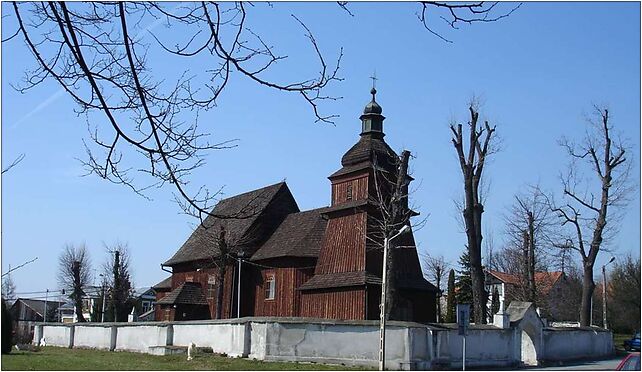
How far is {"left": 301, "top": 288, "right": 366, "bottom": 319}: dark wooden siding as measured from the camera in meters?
38.8

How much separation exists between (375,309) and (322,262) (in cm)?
480

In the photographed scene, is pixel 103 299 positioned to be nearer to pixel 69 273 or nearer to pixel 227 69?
Result: pixel 69 273

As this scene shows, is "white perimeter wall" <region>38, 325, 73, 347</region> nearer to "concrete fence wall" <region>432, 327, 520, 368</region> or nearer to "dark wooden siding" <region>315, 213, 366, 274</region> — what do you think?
"dark wooden siding" <region>315, 213, 366, 274</region>

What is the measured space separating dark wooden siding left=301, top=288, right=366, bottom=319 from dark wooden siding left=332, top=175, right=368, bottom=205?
5.16 metres

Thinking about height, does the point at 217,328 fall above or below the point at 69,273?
below

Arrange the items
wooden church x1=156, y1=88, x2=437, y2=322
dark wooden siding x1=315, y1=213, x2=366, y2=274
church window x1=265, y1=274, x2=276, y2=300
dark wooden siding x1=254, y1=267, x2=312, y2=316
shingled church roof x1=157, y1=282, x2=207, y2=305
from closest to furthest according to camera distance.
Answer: wooden church x1=156, y1=88, x2=437, y2=322
dark wooden siding x1=315, y1=213, x2=366, y2=274
dark wooden siding x1=254, y1=267, x2=312, y2=316
church window x1=265, y1=274, x2=276, y2=300
shingled church roof x1=157, y1=282, x2=207, y2=305

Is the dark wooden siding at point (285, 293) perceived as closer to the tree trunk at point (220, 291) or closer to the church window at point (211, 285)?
the tree trunk at point (220, 291)

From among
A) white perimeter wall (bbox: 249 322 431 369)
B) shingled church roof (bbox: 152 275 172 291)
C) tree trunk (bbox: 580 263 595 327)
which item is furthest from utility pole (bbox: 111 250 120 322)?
tree trunk (bbox: 580 263 595 327)

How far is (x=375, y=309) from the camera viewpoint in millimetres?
38969

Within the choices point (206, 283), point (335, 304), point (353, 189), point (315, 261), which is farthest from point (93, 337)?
point (353, 189)

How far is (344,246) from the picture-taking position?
4119 cm

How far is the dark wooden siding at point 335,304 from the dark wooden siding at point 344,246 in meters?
1.25

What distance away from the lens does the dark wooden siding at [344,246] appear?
40.1 m

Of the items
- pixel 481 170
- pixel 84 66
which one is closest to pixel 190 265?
pixel 481 170
